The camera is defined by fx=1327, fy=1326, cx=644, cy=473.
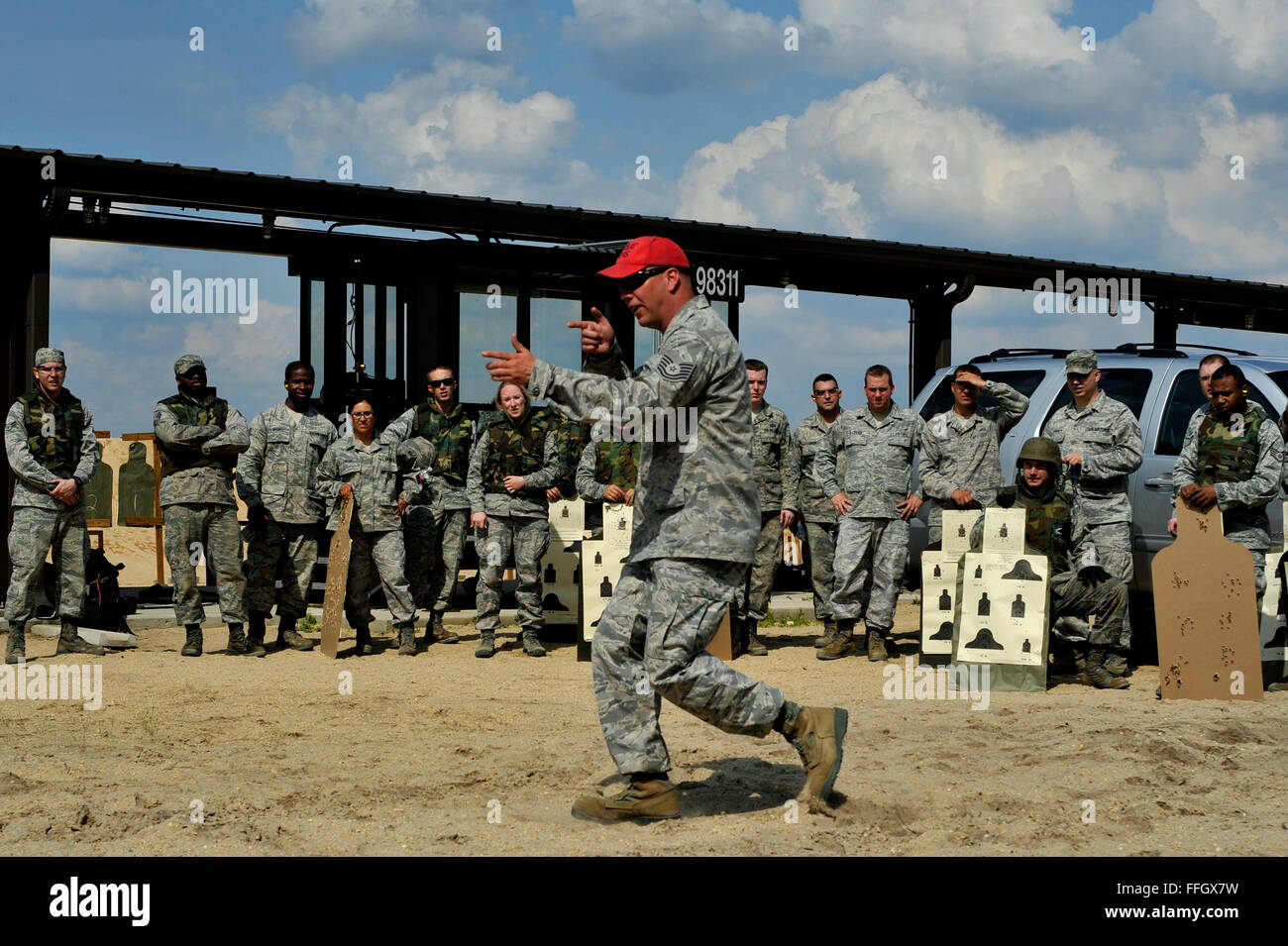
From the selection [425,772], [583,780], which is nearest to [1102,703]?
[583,780]

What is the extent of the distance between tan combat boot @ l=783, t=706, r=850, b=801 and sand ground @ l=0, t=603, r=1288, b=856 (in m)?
0.12

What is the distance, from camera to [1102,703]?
7.46m

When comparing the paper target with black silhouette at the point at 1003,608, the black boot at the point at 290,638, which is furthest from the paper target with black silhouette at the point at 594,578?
the paper target with black silhouette at the point at 1003,608

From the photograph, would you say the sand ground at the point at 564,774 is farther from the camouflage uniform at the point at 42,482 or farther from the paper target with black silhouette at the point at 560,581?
the paper target with black silhouette at the point at 560,581

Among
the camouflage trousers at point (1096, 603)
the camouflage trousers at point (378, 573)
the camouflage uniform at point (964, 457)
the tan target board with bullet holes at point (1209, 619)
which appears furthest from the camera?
the camouflage trousers at point (378, 573)

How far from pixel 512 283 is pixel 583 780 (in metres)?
7.24

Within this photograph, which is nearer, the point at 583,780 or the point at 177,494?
the point at 583,780

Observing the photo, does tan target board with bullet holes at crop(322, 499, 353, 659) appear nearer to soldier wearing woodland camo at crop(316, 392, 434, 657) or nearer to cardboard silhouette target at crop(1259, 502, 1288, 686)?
soldier wearing woodland camo at crop(316, 392, 434, 657)

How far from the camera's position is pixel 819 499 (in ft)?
33.8

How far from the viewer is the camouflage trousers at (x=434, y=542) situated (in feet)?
33.7

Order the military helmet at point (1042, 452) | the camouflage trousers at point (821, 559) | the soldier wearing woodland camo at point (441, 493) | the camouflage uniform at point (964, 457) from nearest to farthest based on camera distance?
the military helmet at point (1042, 452)
the camouflage uniform at point (964, 457)
the soldier wearing woodland camo at point (441, 493)
the camouflage trousers at point (821, 559)

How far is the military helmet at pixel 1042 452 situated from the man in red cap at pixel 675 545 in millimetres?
3857

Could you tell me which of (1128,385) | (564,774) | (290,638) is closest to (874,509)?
(1128,385)
